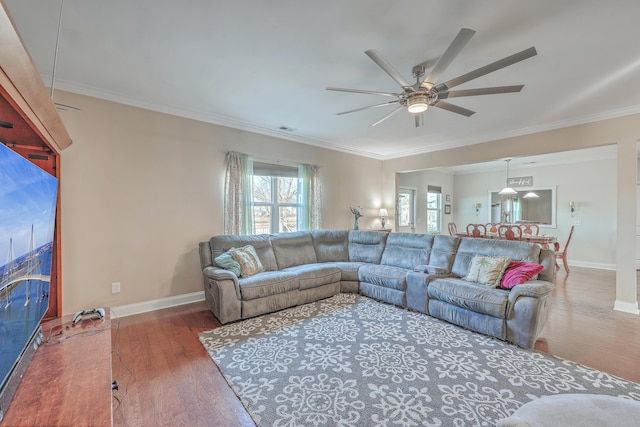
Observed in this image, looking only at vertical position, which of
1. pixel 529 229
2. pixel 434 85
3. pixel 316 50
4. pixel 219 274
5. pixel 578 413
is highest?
pixel 316 50

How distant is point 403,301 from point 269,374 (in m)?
2.05

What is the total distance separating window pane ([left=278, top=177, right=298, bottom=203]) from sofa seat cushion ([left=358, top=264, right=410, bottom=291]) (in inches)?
73.8

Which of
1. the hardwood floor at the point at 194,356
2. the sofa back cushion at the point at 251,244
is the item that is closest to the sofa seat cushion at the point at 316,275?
the sofa back cushion at the point at 251,244

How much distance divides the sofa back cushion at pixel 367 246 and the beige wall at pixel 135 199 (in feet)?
7.50

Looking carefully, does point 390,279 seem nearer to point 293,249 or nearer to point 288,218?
point 293,249

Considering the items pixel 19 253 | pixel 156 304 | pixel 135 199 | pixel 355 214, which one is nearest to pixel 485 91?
pixel 19 253

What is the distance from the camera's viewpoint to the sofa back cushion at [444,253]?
367 cm

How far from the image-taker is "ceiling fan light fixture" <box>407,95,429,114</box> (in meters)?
2.50

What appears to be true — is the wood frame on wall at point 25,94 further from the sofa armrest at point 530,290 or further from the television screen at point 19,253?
the sofa armrest at point 530,290

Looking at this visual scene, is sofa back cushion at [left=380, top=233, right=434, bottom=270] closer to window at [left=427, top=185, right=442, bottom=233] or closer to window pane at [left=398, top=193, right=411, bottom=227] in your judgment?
window pane at [left=398, top=193, right=411, bottom=227]

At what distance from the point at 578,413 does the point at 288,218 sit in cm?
435

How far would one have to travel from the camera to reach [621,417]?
1072 millimetres

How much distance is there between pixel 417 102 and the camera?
2531 mm

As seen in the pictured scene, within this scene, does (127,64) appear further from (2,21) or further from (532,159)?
(532,159)
